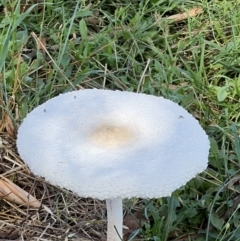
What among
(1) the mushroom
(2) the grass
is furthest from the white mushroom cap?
(2) the grass

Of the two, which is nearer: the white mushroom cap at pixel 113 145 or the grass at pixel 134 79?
the white mushroom cap at pixel 113 145

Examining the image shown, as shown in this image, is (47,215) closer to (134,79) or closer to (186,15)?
(134,79)

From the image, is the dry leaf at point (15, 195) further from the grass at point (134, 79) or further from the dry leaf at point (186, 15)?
the dry leaf at point (186, 15)

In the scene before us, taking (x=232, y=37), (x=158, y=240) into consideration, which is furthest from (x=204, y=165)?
(x=232, y=37)

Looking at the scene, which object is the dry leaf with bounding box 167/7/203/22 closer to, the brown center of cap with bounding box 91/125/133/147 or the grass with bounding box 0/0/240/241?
the grass with bounding box 0/0/240/241

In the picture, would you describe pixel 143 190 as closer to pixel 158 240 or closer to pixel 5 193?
pixel 158 240

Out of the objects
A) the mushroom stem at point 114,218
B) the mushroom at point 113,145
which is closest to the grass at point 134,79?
the mushroom stem at point 114,218
